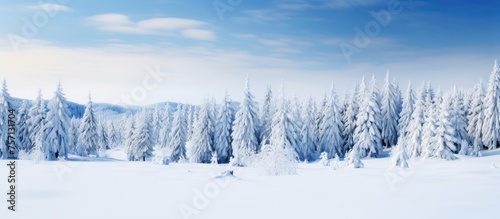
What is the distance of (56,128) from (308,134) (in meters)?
34.8

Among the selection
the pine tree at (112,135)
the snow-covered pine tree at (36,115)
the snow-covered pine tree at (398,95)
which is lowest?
the pine tree at (112,135)

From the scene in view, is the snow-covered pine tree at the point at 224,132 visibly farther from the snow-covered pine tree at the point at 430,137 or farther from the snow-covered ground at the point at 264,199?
the snow-covered ground at the point at 264,199

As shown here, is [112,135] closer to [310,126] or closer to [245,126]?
[245,126]

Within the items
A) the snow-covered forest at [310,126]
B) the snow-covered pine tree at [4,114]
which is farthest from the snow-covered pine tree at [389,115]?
the snow-covered pine tree at [4,114]

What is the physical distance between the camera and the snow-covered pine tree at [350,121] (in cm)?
5662

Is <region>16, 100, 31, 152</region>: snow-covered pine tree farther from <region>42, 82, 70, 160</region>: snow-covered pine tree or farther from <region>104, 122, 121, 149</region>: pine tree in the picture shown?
<region>104, 122, 121, 149</region>: pine tree

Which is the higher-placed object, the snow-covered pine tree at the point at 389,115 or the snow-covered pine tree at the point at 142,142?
the snow-covered pine tree at the point at 389,115

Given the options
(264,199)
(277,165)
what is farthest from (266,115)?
(264,199)

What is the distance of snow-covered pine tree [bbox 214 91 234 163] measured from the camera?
55.4 metres

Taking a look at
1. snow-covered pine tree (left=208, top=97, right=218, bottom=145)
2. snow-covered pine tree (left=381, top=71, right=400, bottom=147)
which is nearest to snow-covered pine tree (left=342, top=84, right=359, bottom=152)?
snow-covered pine tree (left=381, top=71, right=400, bottom=147)

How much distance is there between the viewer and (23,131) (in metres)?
53.9

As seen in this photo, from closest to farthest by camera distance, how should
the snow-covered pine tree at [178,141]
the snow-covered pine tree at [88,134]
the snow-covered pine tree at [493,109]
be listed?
the snow-covered pine tree at [493,109] → the snow-covered pine tree at [178,141] → the snow-covered pine tree at [88,134]
